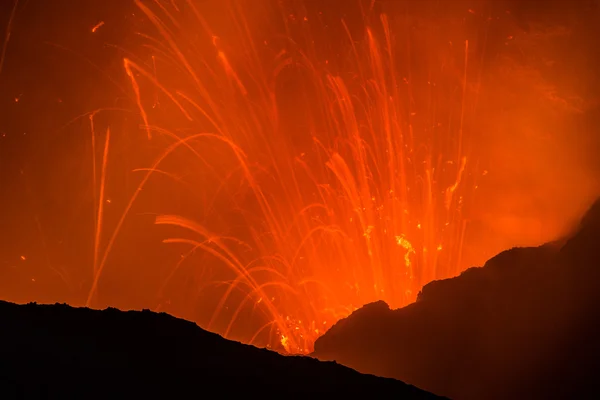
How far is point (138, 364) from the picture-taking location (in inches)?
378

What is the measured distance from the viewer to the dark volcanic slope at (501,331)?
14164 millimetres

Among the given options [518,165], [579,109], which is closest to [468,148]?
[518,165]

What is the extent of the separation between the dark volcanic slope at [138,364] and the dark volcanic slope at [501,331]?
14.3ft

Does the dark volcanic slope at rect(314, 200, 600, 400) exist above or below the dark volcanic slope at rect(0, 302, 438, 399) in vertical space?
above

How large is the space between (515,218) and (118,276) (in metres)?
16.8

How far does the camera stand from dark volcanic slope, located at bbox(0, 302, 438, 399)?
28.5ft

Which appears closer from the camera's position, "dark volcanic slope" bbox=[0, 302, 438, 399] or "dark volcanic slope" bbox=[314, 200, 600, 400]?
"dark volcanic slope" bbox=[0, 302, 438, 399]

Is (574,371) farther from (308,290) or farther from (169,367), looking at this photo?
(308,290)

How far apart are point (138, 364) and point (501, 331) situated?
28.3 ft

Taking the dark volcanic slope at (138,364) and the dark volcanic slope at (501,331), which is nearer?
the dark volcanic slope at (138,364)

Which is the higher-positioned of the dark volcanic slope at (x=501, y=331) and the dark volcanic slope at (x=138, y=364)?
the dark volcanic slope at (x=501, y=331)

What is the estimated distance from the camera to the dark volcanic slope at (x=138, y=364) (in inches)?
342

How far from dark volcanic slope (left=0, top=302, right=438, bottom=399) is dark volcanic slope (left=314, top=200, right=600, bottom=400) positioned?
436 cm

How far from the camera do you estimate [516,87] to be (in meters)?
22.5
